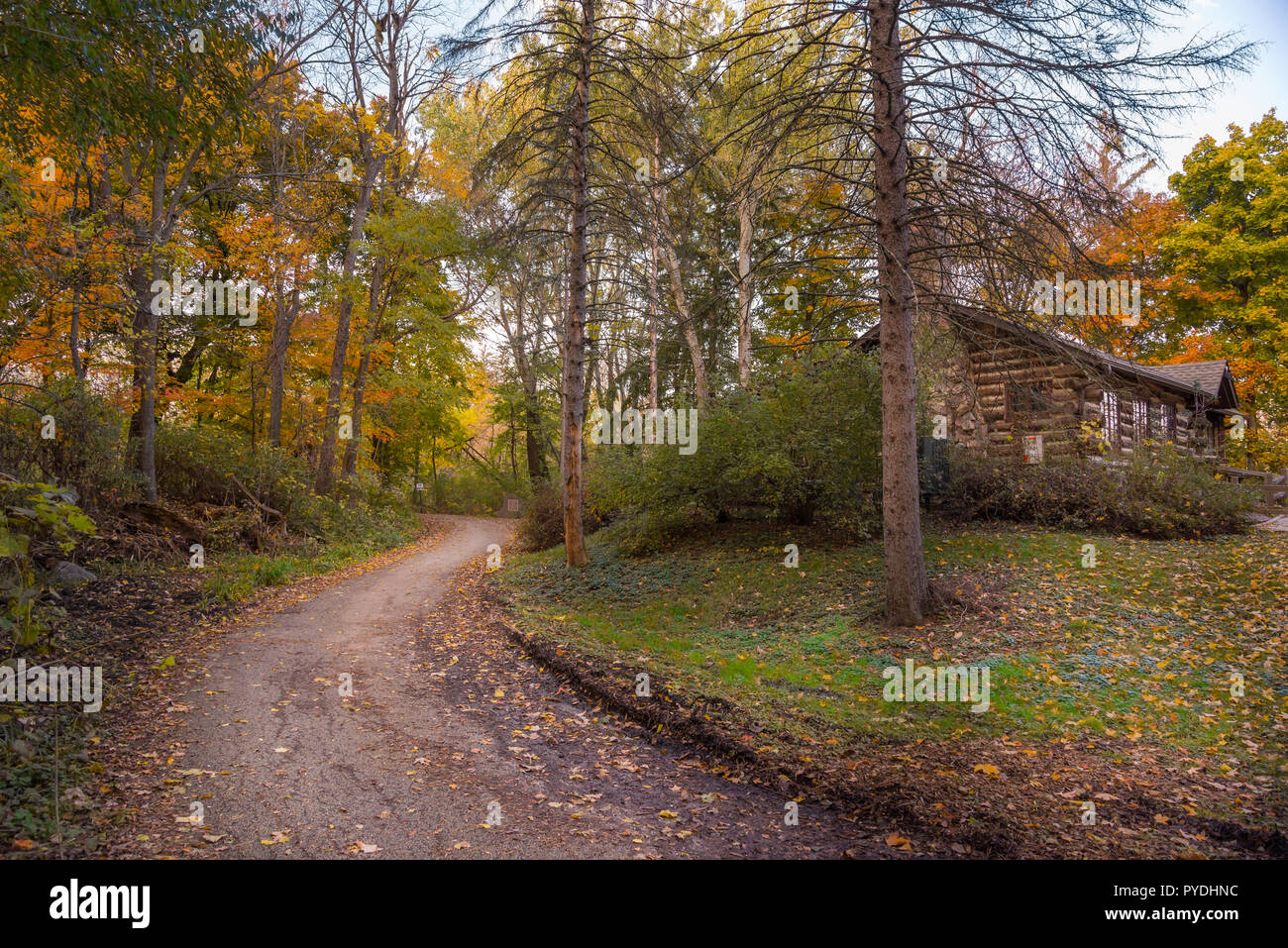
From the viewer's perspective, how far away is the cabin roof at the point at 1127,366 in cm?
813

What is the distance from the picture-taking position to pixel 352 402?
2222 centimetres

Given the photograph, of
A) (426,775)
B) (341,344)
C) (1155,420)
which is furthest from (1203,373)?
(341,344)

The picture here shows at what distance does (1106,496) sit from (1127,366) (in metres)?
2.37

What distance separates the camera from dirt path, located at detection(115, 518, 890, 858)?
3994 mm

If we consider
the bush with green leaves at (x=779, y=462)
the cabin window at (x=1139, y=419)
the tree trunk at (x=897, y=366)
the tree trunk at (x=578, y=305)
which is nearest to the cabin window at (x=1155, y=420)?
the cabin window at (x=1139, y=419)

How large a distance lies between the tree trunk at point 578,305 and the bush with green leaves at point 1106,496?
7335 mm

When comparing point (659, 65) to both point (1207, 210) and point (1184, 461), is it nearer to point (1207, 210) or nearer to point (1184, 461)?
point (1184, 461)

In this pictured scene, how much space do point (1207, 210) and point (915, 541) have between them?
26.4 m

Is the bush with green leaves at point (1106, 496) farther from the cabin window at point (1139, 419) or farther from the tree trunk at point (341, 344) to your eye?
the tree trunk at point (341, 344)

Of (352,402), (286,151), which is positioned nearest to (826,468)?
(352,402)

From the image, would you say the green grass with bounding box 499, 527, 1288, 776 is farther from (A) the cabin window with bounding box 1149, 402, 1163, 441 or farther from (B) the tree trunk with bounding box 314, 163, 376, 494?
(B) the tree trunk with bounding box 314, 163, 376, 494
